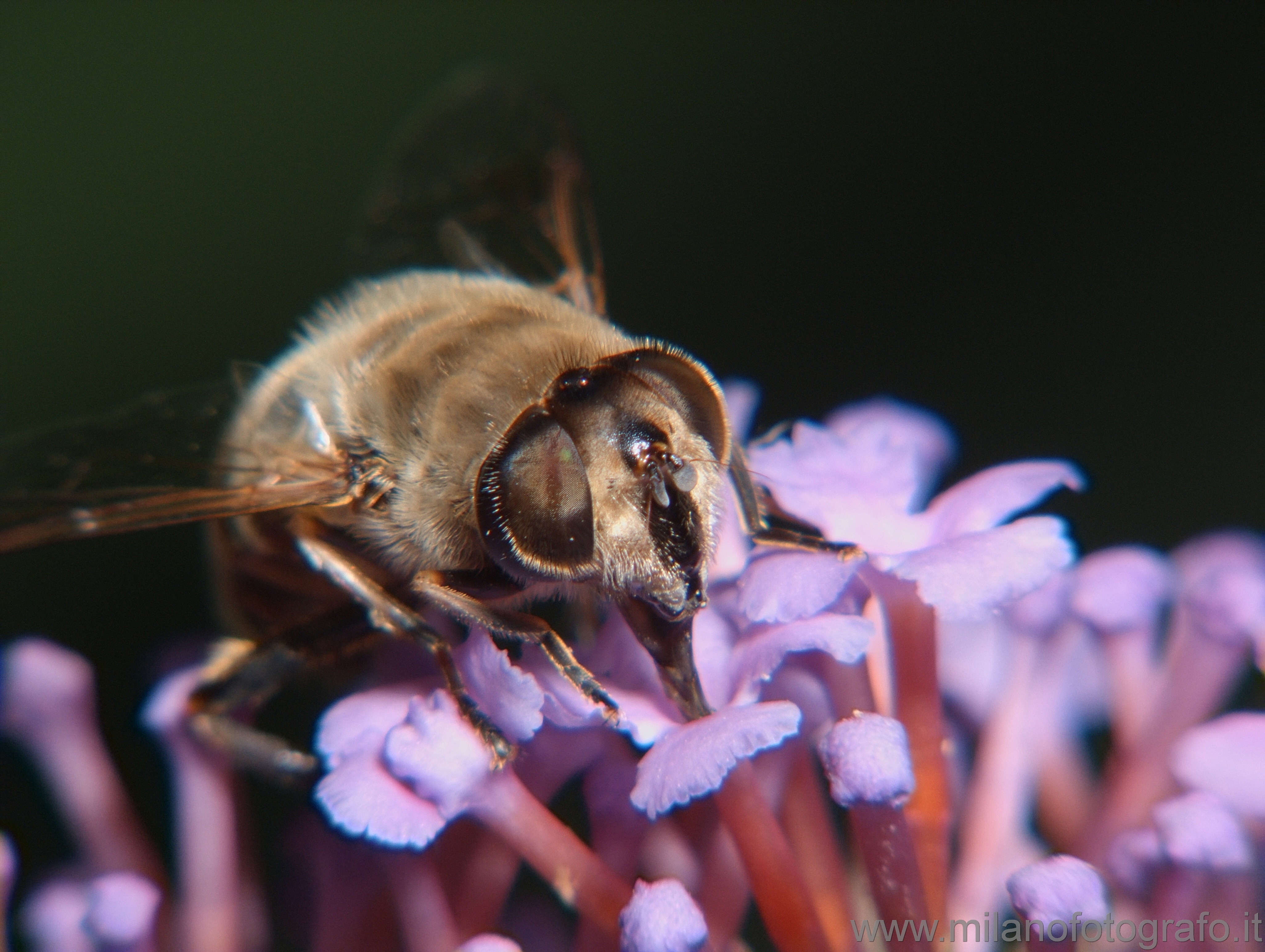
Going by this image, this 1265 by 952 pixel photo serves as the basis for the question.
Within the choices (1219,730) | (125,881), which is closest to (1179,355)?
(1219,730)

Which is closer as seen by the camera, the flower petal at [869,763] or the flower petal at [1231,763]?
the flower petal at [869,763]

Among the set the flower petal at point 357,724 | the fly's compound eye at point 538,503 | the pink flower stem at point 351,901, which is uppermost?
the fly's compound eye at point 538,503

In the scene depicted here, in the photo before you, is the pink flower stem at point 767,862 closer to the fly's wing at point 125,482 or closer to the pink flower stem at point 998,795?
the pink flower stem at point 998,795

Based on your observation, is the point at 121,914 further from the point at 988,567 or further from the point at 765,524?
the point at 988,567

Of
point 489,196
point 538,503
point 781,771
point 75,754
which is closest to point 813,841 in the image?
point 781,771

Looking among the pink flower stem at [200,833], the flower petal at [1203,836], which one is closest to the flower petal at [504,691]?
the pink flower stem at [200,833]

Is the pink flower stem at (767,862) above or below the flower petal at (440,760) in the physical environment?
below

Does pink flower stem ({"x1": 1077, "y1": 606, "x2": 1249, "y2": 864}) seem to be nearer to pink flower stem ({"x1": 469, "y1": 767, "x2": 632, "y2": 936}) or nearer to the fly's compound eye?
pink flower stem ({"x1": 469, "y1": 767, "x2": 632, "y2": 936})

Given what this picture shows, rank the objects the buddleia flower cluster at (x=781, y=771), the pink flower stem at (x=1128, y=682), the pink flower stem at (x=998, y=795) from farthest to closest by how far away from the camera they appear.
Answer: the pink flower stem at (x=1128, y=682) → the pink flower stem at (x=998, y=795) → the buddleia flower cluster at (x=781, y=771)
